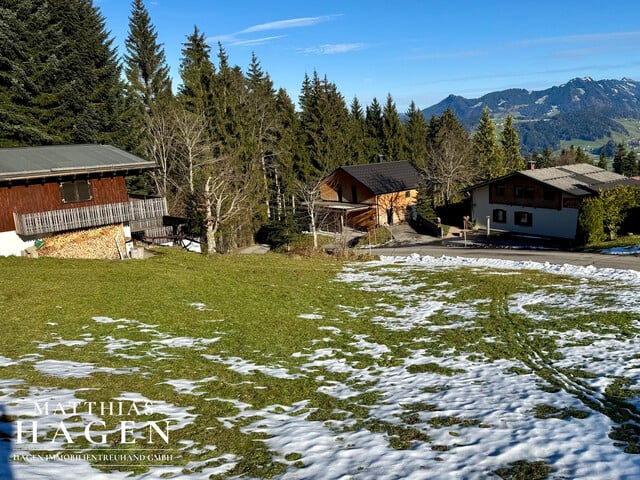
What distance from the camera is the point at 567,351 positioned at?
1307cm

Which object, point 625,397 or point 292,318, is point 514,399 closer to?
point 625,397

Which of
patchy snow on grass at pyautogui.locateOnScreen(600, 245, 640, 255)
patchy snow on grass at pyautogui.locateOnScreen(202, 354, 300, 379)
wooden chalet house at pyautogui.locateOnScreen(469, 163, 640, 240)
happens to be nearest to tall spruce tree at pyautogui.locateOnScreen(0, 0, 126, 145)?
patchy snow on grass at pyautogui.locateOnScreen(202, 354, 300, 379)

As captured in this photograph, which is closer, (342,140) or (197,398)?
(197,398)

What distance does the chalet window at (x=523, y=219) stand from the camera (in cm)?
4647

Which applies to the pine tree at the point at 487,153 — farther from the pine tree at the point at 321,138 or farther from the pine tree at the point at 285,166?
the pine tree at the point at 285,166

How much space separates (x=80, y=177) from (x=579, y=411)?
26.6 meters

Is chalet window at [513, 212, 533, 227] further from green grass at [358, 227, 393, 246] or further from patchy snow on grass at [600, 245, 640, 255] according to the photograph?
patchy snow on grass at [600, 245, 640, 255]

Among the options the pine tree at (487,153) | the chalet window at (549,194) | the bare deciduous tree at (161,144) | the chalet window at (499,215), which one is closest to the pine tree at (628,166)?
the pine tree at (487,153)

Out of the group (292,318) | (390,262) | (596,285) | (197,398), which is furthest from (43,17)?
(596,285)

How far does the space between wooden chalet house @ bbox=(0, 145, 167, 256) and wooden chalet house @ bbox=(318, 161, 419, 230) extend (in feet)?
89.0

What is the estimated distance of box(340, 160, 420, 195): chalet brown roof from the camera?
5528 cm

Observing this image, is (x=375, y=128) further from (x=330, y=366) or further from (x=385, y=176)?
(x=330, y=366)

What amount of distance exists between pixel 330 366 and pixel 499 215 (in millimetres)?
42167

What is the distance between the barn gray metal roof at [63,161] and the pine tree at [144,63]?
2021 cm
